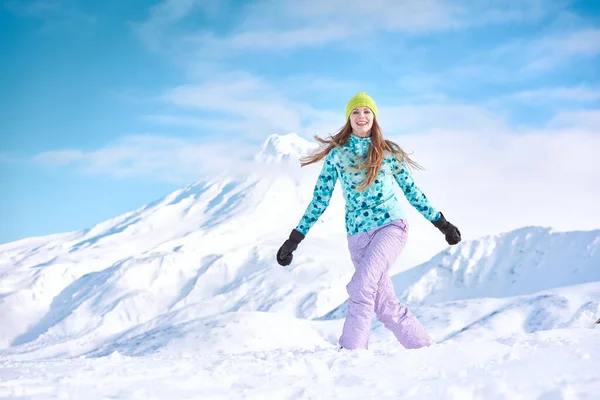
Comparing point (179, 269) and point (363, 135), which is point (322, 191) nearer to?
point (363, 135)

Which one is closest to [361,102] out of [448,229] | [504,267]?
[448,229]

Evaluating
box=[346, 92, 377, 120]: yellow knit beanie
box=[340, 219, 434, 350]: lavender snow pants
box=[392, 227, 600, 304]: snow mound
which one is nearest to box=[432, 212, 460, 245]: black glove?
box=[340, 219, 434, 350]: lavender snow pants

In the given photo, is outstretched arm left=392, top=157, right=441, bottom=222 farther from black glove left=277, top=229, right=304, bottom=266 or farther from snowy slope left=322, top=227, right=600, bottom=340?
snowy slope left=322, top=227, right=600, bottom=340

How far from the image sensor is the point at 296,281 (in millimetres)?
72875

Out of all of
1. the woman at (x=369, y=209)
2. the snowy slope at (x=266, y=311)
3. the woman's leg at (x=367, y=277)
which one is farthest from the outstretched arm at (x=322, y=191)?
the snowy slope at (x=266, y=311)

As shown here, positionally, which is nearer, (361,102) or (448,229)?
(361,102)

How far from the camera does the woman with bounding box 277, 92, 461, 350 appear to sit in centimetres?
418

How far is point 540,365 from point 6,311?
10165 cm

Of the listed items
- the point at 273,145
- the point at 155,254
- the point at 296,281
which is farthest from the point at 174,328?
the point at 273,145

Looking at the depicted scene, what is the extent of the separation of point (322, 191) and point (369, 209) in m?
0.43

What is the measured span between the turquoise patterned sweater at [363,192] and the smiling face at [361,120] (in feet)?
0.20

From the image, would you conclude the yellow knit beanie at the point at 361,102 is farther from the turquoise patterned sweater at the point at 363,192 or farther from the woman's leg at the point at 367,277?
the woman's leg at the point at 367,277

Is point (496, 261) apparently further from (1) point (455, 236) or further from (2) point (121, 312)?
(2) point (121, 312)

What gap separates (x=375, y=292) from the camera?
4.24 meters
